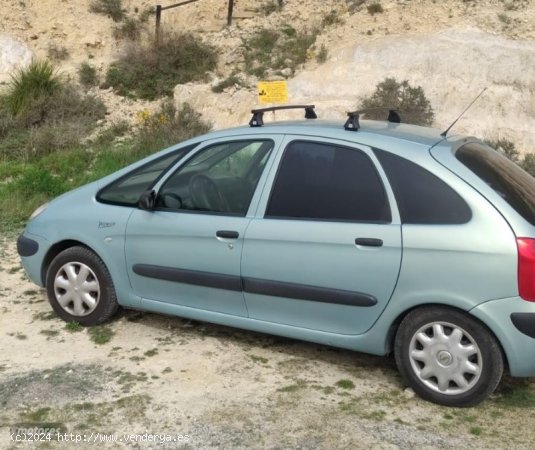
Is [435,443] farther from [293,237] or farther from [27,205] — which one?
[27,205]

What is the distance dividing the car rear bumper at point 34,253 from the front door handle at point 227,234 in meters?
1.48

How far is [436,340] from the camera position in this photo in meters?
3.72

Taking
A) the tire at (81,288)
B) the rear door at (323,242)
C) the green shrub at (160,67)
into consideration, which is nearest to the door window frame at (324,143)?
the rear door at (323,242)

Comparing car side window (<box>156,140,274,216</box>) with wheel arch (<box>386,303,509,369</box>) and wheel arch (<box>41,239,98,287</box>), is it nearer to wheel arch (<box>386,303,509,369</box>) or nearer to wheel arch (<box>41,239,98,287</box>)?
wheel arch (<box>41,239,98,287</box>)

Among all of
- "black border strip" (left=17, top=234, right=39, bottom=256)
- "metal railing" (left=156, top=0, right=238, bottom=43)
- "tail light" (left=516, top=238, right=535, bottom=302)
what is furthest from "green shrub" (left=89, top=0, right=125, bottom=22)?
"tail light" (left=516, top=238, right=535, bottom=302)

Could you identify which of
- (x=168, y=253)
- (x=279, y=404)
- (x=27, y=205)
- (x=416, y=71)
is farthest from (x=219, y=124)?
(x=279, y=404)

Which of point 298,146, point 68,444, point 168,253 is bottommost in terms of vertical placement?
point 68,444

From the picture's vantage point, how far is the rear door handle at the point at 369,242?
3.80 meters

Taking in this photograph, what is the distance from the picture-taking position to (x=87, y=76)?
48.7 feet

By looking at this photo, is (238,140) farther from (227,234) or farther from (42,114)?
(42,114)

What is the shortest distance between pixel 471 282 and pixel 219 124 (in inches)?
390

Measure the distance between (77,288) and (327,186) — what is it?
6.67 feet

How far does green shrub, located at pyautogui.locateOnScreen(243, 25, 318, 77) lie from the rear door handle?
10.8 metres

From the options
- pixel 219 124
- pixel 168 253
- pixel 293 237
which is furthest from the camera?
pixel 219 124
